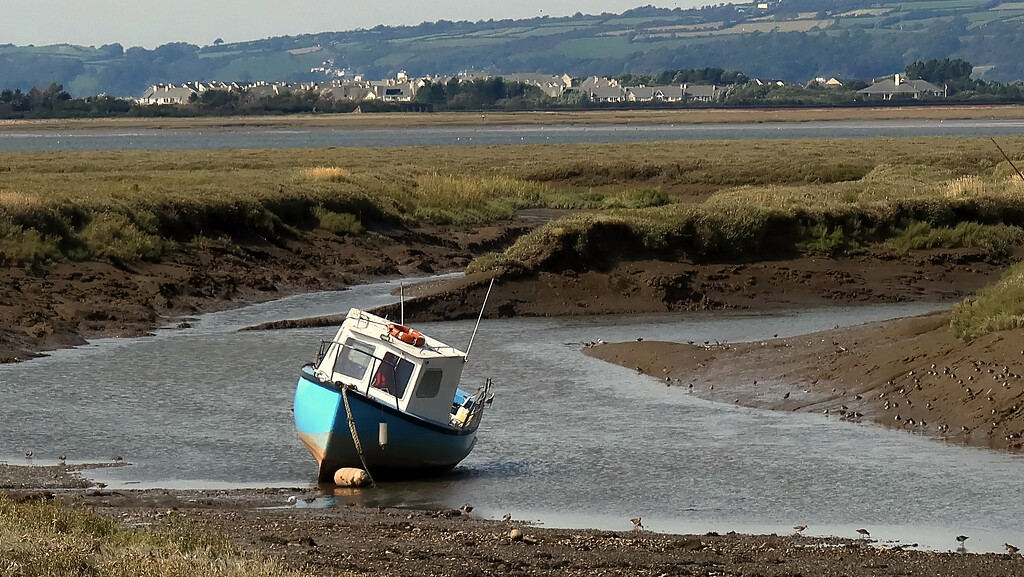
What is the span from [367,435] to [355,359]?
118 centimetres

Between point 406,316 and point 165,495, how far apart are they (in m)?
17.1

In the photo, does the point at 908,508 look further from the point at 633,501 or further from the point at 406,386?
the point at 406,386

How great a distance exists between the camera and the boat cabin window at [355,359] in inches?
723

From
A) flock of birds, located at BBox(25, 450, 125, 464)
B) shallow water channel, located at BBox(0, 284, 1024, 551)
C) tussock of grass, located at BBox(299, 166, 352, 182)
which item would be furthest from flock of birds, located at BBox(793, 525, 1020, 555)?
tussock of grass, located at BBox(299, 166, 352, 182)

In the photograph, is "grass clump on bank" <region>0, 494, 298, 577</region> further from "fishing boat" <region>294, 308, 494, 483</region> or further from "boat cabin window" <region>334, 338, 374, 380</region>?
"boat cabin window" <region>334, 338, 374, 380</region>

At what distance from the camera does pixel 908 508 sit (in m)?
16.5

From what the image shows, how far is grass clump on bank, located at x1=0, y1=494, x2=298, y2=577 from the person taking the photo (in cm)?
1032

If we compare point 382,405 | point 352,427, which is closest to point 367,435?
point 352,427

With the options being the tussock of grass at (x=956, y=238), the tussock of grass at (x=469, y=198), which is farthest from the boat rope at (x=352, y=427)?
the tussock of grass at (x=469, y=198)

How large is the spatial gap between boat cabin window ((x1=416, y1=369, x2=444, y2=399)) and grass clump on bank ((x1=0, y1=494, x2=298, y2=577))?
508 centimetres

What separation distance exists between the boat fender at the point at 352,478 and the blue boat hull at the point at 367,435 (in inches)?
5.7

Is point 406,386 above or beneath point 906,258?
above

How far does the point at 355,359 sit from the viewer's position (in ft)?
60.5

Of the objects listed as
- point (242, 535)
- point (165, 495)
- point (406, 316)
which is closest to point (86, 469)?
point (165, 495)
